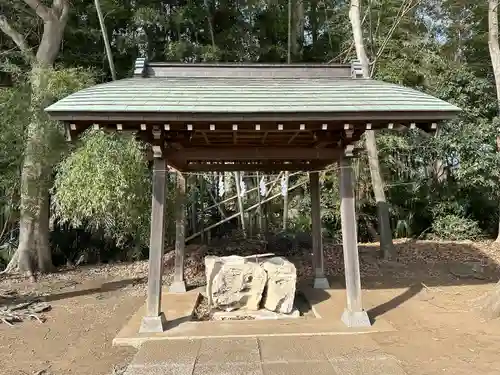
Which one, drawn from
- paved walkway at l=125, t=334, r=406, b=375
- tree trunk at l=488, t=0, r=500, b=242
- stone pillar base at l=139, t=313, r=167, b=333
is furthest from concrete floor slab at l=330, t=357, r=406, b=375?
tree trunk at l=488, t=0, r=500, b=242

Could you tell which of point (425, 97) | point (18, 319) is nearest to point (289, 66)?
point (425, 97)

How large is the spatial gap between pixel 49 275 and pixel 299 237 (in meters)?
5.42

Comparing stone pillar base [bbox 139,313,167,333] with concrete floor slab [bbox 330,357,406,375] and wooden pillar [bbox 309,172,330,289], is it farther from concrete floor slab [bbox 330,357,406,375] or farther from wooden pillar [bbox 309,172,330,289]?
wooden pillar [bbox 309,172,330,289]

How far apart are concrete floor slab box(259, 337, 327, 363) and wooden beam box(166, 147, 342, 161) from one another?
1.92m

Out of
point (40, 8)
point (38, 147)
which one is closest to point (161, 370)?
point (38, 147)

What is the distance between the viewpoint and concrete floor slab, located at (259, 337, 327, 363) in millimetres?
3537

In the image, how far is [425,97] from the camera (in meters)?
4.26

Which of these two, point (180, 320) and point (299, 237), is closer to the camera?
point (180, 320)

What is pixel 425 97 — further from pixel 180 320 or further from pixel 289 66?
pixel 180 320

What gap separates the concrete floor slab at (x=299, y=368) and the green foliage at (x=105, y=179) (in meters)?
4.12

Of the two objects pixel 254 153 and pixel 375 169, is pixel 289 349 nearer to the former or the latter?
pixel 254 153

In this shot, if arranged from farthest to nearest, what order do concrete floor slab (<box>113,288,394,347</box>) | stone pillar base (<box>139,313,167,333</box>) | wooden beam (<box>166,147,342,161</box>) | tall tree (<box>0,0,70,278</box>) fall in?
tall tree (<box>0,0,70,278</box>)
wooden beam (<box>166,147,342,161</box>)
stone pillar base (<box>139,313,167,333</box>)
concrete floor slab (<box>113,288,394,347</box>)

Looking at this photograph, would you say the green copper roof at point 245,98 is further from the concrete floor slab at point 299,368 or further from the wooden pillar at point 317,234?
the concrete floor slab at point 299,368

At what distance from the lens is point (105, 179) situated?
638 cm
